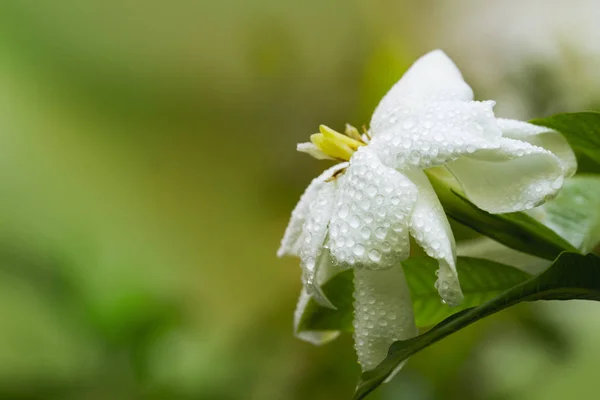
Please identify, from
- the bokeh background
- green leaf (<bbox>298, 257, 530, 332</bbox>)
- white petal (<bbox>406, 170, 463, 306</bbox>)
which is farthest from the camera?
the bokeh background

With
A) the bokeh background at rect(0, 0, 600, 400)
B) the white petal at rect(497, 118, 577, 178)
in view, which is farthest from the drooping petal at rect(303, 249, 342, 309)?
the bokeh background at rect(0, 0, 600, 400)

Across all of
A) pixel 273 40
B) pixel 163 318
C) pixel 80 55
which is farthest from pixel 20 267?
pixel 273 40

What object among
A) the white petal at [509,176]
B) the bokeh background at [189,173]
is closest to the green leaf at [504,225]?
the white petal at [509,176]

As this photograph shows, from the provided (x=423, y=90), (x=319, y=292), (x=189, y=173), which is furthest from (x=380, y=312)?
(x=189, y=173)

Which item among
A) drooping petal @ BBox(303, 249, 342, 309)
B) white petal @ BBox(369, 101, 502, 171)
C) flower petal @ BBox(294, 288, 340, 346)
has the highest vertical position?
white petal @ BBox(369, 101, 502, 171)

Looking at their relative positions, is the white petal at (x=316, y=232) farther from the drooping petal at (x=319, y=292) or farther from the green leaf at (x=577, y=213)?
the green leaf at (x=577, y=213)

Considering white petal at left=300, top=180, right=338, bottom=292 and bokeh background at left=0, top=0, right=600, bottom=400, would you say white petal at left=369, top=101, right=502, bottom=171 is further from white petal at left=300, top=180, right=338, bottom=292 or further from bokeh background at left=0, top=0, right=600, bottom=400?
bokeh background at left=0, top=0, right=600, bottom=400
